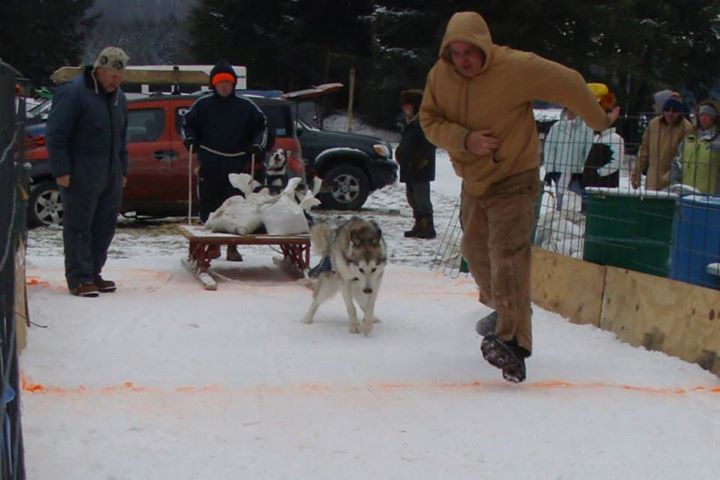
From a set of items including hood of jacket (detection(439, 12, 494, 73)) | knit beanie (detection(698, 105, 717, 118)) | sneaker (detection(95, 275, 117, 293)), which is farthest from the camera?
knit beanie (detection(698, 105, 717, 118))

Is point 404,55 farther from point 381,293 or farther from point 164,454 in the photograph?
point 164,454

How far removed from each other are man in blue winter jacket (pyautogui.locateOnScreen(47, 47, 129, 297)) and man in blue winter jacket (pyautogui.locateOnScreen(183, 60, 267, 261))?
5.09 ft

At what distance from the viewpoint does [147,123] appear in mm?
12781

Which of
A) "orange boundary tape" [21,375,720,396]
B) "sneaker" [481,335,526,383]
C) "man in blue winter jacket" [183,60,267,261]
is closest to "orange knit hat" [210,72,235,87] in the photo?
"man in blue winter jacket" [183,60,267,261]

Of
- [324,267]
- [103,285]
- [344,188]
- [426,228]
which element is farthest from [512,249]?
[344,188]

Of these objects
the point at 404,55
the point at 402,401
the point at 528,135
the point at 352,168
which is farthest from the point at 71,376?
the point at 404,55

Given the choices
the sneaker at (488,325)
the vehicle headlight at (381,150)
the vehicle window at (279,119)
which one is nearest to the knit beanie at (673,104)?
the sneaker at (488,325)

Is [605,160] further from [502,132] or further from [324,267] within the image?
[502,132]

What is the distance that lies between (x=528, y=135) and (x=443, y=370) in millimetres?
1341

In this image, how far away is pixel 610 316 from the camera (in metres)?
6.11

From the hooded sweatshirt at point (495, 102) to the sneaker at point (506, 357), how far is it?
79 cm

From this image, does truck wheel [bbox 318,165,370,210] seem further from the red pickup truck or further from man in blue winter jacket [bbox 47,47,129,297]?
man in blue winter jacket [bbox 47,47,129,297]

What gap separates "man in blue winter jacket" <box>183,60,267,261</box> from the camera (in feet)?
Result: 29.2

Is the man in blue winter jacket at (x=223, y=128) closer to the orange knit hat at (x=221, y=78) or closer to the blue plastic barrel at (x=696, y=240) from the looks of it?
the orange knit hat at (x=221, y=78)
